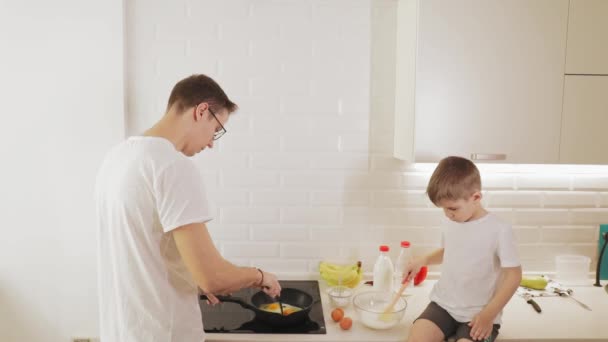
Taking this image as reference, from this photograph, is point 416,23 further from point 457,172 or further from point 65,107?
point 65,107

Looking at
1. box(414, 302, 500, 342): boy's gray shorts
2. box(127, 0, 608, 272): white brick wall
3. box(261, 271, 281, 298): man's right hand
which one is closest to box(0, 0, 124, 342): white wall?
box(127, 0, 608, 272): white brick wall

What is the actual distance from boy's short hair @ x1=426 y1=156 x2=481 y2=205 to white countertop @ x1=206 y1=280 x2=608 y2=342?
1.74 feet

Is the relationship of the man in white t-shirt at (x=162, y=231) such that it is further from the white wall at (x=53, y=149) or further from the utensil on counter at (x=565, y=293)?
the utensil on counter at (x=565, y=293)

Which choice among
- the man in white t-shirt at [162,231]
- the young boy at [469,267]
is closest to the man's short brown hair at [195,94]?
the man in white t-shirt at [162,231]

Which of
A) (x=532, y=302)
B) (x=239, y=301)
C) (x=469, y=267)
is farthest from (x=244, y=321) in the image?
(x=532, y=302)

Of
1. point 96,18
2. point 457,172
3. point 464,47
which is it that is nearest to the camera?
point 457,172

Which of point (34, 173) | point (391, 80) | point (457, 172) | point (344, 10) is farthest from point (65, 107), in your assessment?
point (457, 172)

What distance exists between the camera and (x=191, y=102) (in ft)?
4.62

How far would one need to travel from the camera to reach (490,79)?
1902mm

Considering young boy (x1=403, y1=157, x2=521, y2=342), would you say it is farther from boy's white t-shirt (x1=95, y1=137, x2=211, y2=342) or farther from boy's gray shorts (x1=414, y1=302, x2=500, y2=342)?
boy's white t-shirt (x1=95, y1=137, x2=211, y2=342)

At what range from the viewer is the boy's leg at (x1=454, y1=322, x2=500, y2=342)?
167cm

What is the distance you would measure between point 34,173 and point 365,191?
152cm

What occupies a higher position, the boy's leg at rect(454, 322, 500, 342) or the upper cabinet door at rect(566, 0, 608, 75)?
the upper cabinet door at rect(566, 0, 608, 75)

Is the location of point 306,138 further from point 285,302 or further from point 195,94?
point 195,94
